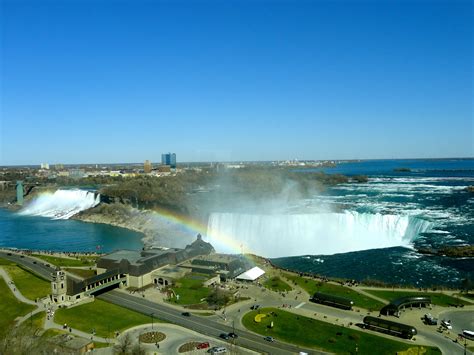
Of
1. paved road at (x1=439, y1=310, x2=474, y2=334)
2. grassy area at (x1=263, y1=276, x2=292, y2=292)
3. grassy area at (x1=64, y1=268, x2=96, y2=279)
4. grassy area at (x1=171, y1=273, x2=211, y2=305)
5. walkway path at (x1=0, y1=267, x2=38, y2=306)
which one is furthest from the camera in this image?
grassy area at (x1=64, y1=268, x2=96, y2=279)

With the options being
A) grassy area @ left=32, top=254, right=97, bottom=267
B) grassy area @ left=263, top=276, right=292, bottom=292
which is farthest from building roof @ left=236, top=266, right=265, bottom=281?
grassy area @ left=32, top=254, right=97, bottom=267

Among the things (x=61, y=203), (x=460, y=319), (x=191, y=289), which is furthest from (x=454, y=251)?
(x=61, y=203)

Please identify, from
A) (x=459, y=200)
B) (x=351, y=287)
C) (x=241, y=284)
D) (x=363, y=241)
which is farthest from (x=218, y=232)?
(x=459, y=200)

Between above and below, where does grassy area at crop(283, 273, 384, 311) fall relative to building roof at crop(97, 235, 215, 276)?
below

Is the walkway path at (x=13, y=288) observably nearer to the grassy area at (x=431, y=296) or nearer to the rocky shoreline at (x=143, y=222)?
the rocky shoreline at (x=143, y=222)

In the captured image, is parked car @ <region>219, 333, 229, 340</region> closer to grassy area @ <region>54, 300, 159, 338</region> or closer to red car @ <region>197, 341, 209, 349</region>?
red car @ <region>197, 341, 209, 349</region>

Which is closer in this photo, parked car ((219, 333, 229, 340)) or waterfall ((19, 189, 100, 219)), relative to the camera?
parked car ((219, 333, 229, 340))

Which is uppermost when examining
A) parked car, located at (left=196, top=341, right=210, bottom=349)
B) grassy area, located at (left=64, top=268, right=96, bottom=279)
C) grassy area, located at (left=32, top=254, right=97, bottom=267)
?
parked car, located at (left=196, top=341, right=210, bottom=349)
